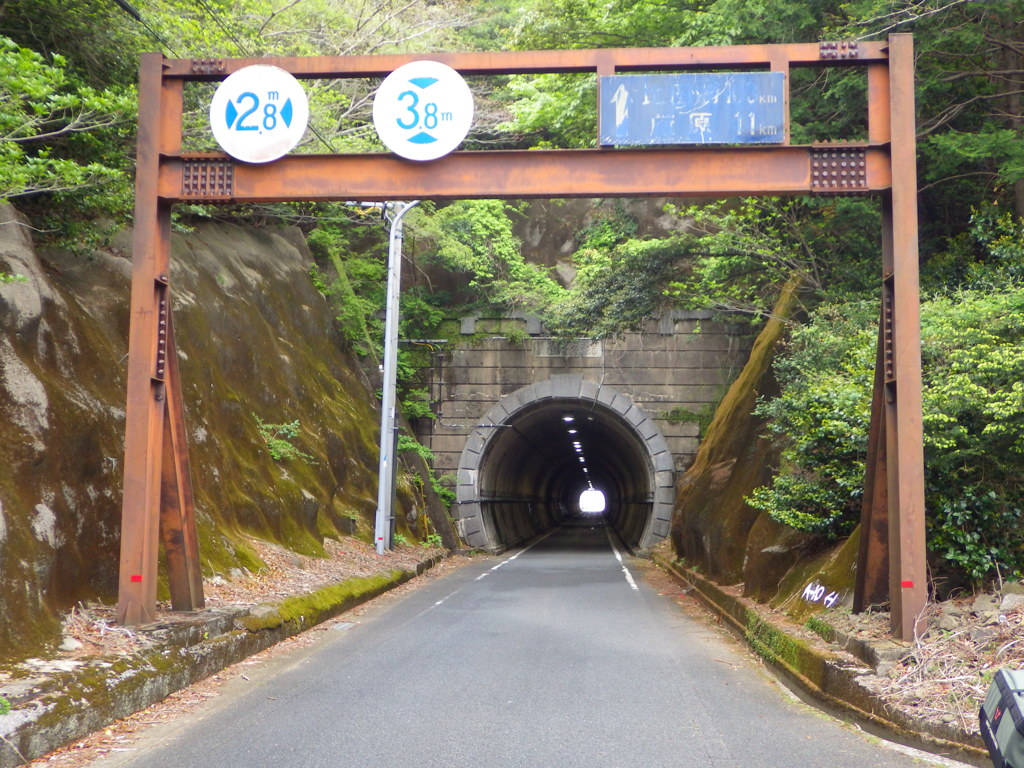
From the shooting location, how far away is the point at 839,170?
311 inches

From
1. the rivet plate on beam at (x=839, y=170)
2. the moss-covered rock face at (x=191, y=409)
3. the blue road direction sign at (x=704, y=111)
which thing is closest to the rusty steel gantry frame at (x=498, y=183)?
the rivet plate on beam at (x=839, y=170)

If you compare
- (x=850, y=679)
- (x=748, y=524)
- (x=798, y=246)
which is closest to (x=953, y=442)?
(x=850, y=679)

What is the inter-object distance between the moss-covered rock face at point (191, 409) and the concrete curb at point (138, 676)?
71 centimetres

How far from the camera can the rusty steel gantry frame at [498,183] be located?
7.66 m

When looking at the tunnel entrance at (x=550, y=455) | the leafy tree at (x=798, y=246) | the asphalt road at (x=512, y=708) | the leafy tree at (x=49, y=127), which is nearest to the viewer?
the asphalt road at (x=512, y=708)

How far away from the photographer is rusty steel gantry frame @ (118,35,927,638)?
766cm

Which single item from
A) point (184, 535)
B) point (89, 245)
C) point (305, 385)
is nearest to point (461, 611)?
point (184, 535)

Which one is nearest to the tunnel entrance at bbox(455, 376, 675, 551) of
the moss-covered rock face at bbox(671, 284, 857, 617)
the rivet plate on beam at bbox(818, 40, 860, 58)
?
the moss-covered rock face at bbox(671, 284, 857, 617)

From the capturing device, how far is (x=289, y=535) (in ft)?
47.1

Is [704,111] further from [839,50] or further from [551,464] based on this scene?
[551,464]

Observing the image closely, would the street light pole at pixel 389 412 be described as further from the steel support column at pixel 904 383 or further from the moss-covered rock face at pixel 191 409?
the steel support column at pixel 904 383

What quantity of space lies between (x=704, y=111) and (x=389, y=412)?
39.1ft

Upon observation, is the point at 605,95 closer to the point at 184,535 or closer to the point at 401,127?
the point at 401,127

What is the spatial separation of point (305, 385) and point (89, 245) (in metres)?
8.57
